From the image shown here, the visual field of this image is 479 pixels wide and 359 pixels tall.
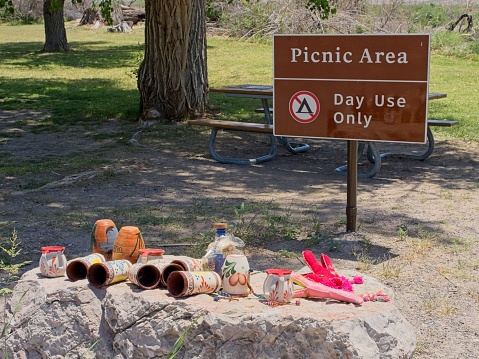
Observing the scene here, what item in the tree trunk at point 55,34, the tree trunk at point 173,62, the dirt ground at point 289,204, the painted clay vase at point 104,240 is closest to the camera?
the painted clay vase at point 104,240

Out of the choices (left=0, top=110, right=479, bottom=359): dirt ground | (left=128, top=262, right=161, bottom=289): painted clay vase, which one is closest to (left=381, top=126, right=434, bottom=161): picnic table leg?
(left=0, top=110, right=479, bottom=359): dirt ground

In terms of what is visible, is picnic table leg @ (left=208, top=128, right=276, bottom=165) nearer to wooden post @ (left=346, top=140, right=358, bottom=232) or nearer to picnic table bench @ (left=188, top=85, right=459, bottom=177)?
picnic table bench @ (left=188, top=85, right=459, bottom=177)

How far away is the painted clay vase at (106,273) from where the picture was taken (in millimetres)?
3461

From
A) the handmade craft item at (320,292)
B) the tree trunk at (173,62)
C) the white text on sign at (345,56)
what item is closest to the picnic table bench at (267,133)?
the tree trunk at (173,62)

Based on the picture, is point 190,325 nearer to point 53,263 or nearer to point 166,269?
point 166,269

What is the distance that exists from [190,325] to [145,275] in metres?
0.46

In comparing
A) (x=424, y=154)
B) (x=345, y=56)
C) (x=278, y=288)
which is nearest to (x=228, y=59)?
(x=424, y=154)

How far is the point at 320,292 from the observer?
3320 mm

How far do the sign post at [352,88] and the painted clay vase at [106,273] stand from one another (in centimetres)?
202

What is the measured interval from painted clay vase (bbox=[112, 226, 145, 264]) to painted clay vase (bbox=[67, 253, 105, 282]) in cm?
15

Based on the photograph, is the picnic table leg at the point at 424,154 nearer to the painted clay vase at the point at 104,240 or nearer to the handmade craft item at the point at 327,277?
the handmade craft item at the point at 327,277

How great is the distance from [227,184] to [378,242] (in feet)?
7.86

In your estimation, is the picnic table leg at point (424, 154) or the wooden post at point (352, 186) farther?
the picnic table leg at point (424, 154)

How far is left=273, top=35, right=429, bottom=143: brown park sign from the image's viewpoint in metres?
→ 4.79
